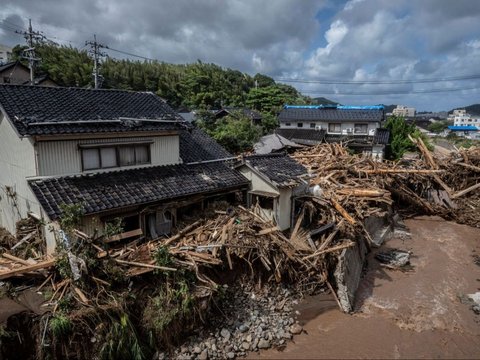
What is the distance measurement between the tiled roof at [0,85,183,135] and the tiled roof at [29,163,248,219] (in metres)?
1.83

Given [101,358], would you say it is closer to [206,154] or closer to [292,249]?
[292,249]

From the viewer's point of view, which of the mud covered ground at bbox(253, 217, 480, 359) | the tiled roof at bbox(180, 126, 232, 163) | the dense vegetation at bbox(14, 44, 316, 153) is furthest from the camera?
the dense vegetation at bbox(14, 44, 316, 153)

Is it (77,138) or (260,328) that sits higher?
(77,138)

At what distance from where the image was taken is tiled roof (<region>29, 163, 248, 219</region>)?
11.0 meters

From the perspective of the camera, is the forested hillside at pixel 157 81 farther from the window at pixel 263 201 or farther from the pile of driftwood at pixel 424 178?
the window at pixel 263 201

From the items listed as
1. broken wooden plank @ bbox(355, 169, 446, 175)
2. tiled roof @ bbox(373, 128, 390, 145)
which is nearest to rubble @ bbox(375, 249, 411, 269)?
broken wooden plank @ bbox(355, 169, 446, 175)

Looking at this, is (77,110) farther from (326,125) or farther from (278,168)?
(326,125)

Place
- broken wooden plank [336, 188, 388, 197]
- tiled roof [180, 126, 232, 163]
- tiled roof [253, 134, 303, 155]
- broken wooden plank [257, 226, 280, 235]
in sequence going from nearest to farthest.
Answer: broken wooden plank [257, 226, 280, 235] → tiled roof [180, 126, 232, 163] → broken wooden plank [336, 188, 388, 197] → tiled roof [253, 134, 303, 155]

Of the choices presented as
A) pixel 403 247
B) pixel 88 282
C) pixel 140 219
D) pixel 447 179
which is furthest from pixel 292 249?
pixel 447 179

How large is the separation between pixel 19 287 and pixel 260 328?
7.81 meters

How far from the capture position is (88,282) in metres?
9.74

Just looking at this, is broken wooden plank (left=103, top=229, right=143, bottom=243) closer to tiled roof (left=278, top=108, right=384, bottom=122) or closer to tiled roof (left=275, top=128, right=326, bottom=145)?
tiled roof (left=275, top=128, right=326, bottom=145)

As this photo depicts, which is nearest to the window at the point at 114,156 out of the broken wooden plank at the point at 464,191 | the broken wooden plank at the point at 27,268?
the broken wooden plank at the point at 27,268

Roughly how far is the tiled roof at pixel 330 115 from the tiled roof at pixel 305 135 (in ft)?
8.88
